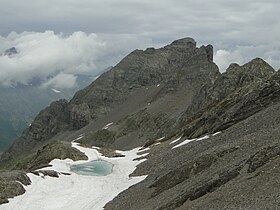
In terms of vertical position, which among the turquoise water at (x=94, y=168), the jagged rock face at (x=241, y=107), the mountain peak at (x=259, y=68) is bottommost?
the turquoise water at (x=94, y=168)

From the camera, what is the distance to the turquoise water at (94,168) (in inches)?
3145

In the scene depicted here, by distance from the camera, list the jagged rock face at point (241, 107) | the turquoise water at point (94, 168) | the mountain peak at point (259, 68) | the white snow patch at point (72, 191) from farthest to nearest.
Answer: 1. the mountain peak at point (259, 68)
2. the turquoise water at point (94, 168)
3. the jagged rock face at point (241, 107)
4. the white snow patch at point (72, 191)

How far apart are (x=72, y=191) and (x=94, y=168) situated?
83.3ft

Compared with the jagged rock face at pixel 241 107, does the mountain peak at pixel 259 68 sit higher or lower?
higher

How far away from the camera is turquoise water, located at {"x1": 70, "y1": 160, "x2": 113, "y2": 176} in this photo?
7988 centimetres

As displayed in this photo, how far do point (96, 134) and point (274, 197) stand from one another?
513 ft

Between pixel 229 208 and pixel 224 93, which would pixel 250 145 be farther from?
pixel 224 93

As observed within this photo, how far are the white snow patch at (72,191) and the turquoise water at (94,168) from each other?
7.66 feet

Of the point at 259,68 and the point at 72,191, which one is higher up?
the point at 259,68

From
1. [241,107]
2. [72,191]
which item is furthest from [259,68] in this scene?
[72,191]

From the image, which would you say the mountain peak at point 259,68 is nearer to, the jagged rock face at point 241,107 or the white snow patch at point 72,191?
the jagged rock face at point 241,107

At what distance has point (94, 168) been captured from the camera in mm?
87125

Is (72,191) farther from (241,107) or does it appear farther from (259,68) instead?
(259,68)

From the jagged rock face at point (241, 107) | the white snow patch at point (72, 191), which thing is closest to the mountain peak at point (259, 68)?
the jagged rock face at point (241, 107)
